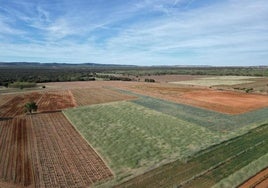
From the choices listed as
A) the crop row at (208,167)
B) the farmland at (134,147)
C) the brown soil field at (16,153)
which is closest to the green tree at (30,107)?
the farmland at (134,147)

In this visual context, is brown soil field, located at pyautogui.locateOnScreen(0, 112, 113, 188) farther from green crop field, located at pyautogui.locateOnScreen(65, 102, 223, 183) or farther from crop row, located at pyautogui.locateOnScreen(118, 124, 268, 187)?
crop row, located at pyautogui.locateOnScreen(118, 124, 268, 187)

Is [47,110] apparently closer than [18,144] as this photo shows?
No

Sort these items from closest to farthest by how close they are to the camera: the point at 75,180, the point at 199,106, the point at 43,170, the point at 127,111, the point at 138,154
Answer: the point at 75,180, the point at 43,170, the point at 138,154, the point at 127,111, the point at 199,106

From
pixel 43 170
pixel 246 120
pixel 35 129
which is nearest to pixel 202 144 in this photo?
pixel 246 120

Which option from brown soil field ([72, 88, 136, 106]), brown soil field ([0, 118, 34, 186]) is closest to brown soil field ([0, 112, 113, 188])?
brown soil field ([0, 118, 34, 186])

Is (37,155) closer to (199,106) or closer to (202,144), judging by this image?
(202,144)

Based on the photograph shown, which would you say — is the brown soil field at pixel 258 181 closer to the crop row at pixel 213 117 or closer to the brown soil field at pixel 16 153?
the crop row at pixel 213 117

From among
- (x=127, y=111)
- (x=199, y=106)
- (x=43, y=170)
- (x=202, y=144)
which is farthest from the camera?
(x=199, y=106)
